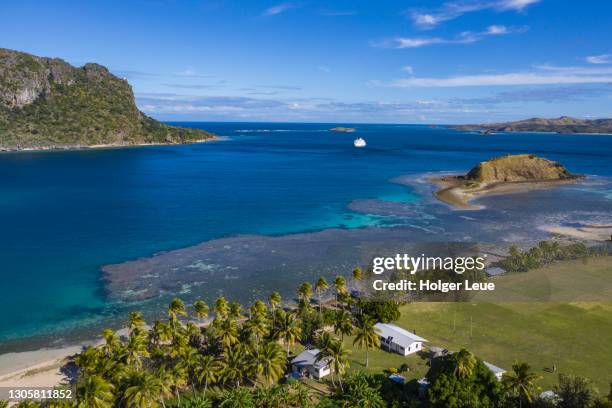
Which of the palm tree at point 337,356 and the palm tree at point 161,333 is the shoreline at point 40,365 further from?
the palm tree at point 337,356

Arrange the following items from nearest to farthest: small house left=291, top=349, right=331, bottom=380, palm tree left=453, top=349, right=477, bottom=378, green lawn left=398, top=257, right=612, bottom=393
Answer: palm tree left=453, top=349, right=477, bottom=378
small house left=291, top=349, right=331, bottom=380
green lawn left=398, top=257, right=612, bottom=393

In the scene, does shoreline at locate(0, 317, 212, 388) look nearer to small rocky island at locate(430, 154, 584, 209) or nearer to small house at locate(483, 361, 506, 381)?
small house at locate(483, 361, 506, 381)

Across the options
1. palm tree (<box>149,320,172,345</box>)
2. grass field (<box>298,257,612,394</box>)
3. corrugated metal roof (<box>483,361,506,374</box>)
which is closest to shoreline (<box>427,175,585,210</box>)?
grass field (<box>298,257,612,394</box>)

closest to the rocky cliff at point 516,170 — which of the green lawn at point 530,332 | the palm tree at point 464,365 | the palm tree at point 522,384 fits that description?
the green lawn at point 530,332

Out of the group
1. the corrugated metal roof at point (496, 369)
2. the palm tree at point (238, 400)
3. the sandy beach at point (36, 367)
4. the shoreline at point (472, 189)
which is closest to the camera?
the palm tree at point (238, 400)

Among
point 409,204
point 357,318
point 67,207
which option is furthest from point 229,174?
point 357,318

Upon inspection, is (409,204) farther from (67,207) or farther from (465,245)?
(67,207)
